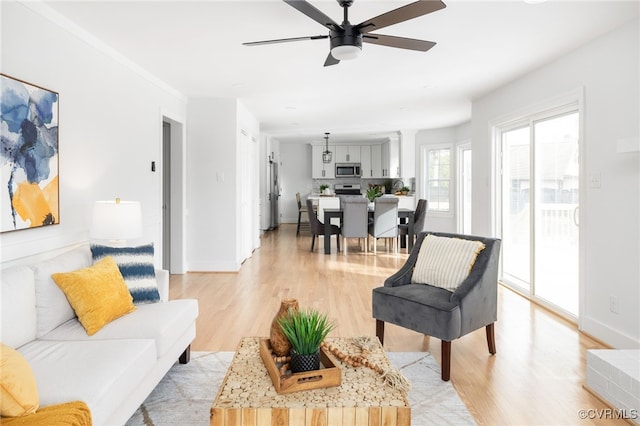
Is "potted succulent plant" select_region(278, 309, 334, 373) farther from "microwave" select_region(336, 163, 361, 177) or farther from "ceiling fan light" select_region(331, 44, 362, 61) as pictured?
"microwave" select_region(336, 163, 361, 177)

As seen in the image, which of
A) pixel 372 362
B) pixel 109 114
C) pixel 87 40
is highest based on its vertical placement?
pixel 87 40

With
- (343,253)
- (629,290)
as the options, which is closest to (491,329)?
(629,290)

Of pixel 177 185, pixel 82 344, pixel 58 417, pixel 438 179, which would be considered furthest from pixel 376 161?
pixel 58 417

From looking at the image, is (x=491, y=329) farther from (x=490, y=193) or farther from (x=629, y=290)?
(x=490, y=193)

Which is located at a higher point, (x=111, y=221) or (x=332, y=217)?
(x=111, y=221)

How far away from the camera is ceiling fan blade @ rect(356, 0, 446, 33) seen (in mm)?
2213

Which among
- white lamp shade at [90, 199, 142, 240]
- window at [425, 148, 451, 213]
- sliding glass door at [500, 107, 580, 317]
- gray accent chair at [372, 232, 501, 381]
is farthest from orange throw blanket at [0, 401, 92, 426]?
window at [425, 148, 451, 213]

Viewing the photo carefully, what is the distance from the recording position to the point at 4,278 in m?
2.07

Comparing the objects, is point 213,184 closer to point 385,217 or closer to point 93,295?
point 385,217

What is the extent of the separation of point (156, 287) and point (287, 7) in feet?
7.00

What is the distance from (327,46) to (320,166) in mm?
8265

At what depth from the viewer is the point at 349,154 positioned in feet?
38.8

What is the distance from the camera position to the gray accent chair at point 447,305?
2.62 m

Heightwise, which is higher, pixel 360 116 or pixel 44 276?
pixel 360 116
